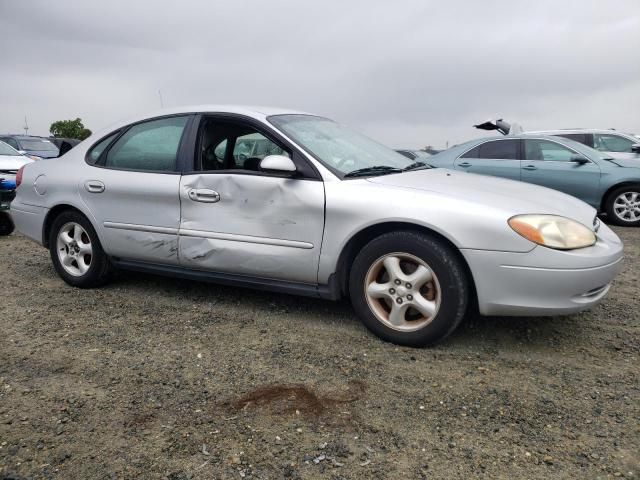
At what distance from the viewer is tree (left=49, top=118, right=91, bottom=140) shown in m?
47.4

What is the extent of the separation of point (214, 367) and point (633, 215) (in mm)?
7226

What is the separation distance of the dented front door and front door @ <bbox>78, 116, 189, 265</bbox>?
149 millimetres

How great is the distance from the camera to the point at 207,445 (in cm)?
213

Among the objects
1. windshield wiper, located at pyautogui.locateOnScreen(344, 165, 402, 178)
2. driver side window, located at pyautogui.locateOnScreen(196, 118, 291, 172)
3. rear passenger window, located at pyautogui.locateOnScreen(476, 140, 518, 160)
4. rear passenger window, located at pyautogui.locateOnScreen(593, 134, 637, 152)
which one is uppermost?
rear passenger window, located at pyautogui.locateOnScreen(593, 134, 637, 152)

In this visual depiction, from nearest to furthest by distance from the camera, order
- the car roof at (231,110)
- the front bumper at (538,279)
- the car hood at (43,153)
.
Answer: the front bumper at (538,279) → the car roof at (231,110) → the car hood at (43,153)

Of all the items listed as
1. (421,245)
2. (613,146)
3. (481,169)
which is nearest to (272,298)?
(421,245)

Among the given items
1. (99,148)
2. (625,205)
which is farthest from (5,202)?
(625,205)

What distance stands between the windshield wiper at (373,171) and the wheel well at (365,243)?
387mm

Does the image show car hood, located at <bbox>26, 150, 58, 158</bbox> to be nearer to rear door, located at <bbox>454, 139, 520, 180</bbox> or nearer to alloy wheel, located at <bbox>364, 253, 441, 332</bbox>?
rear door, located at <bbox>454, 139, 520, 180</bbox>

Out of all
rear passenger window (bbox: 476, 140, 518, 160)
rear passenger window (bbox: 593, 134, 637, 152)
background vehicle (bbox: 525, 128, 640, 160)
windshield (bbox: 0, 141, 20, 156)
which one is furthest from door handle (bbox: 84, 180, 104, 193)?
rear passenger window (bbox: 593, 134, 637, 152)

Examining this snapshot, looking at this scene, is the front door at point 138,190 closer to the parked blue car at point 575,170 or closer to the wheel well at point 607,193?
the parked blue car at point 575,170

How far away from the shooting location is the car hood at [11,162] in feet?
25.9

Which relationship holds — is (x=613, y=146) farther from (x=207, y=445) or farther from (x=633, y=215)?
(x=207, y=445)

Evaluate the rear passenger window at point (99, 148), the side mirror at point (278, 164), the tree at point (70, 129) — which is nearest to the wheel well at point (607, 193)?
the side mirror at point (278, 164)
